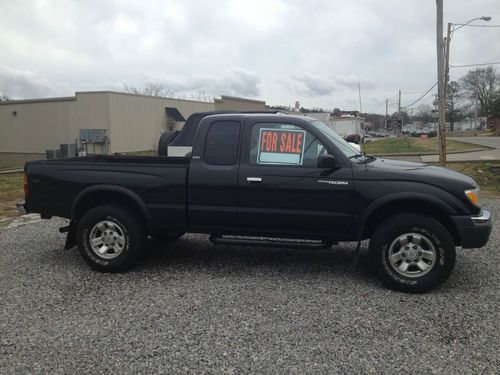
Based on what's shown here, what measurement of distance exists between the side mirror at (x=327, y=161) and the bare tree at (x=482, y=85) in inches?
3296

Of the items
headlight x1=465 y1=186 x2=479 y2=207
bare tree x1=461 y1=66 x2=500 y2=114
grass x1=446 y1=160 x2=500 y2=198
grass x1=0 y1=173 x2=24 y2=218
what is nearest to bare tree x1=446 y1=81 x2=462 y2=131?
bare tree x1=461 y1=66 x2=500 y2=114

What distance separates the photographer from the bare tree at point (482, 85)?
255ft

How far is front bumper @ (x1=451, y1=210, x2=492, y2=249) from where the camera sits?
4461mm

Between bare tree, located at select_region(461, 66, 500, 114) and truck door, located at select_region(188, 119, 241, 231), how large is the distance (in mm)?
83842

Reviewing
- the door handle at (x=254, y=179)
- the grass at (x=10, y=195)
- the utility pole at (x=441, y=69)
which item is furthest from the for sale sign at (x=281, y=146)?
the utility pole at (x=441, y=69)

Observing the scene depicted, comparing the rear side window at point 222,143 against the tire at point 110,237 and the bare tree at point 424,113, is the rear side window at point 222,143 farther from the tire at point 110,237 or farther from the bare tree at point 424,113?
the bare tree at point 424,113

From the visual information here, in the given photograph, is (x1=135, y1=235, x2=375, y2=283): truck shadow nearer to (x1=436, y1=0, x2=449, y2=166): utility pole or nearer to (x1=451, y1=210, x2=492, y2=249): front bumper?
(x1=451, y1=210, x2=492, y2=249): front bumper

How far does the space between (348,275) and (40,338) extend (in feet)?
10.6

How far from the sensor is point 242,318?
156 inches

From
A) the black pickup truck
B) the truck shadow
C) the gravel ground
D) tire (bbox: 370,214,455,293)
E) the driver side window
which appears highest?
the driver side window

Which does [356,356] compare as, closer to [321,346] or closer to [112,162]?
[321,346]

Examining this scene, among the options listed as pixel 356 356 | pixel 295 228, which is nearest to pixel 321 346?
pixel 356 356

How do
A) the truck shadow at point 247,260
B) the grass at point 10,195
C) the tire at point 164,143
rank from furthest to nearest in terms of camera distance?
the grass at point 10,195
the tire at point 164,143
the truck shadow at point 247,260

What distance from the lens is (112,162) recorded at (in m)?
5.45
